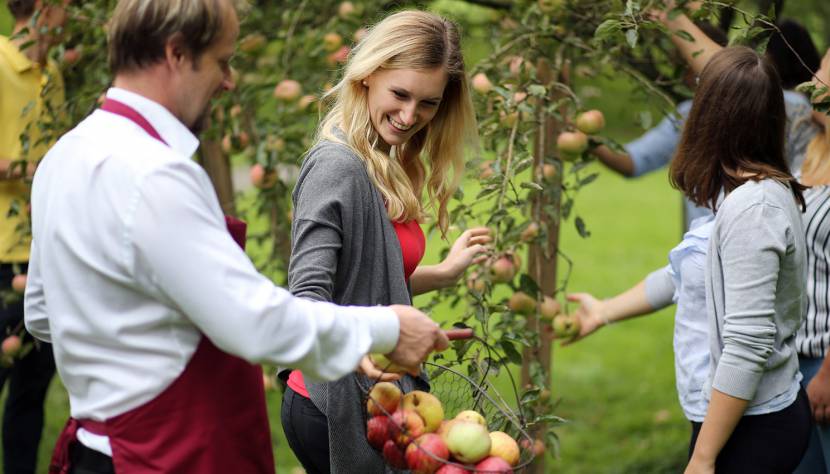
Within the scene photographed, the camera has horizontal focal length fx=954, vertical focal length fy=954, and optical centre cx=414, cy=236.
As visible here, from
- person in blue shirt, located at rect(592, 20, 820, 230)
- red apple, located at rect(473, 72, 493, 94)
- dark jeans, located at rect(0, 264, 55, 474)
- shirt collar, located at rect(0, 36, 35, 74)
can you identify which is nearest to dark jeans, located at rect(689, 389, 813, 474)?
person in blue shirt, located at rect(592, 20, 820, 230)

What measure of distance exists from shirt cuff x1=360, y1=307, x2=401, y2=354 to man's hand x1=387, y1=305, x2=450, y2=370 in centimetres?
2

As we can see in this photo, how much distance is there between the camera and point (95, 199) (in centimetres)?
135

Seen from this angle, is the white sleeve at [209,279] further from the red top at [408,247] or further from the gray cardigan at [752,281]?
the gray cardigan at [752,281]

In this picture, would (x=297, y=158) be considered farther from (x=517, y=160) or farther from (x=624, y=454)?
(x=624, y=454)

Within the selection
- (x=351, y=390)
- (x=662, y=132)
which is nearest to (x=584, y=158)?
(x=662, y=132)

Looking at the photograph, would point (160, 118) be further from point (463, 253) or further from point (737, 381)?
point (737, 381)

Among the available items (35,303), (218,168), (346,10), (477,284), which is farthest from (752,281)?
(218,168)

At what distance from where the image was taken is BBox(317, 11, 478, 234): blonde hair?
1.95 m

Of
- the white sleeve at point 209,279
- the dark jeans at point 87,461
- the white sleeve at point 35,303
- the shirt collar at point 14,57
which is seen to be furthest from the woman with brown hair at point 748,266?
the shirt collar at point 14,57

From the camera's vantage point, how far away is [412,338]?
153 cm

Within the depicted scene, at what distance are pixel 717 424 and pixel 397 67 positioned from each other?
3.21 feet

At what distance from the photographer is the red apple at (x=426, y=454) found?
1.58 m

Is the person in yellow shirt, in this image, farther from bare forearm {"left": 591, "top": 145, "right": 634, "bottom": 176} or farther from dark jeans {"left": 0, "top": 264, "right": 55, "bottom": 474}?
bare forearm {"left": 591, "top": 145, "right": 634, "bottom": 176}

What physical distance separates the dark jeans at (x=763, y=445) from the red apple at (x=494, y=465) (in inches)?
25.2
